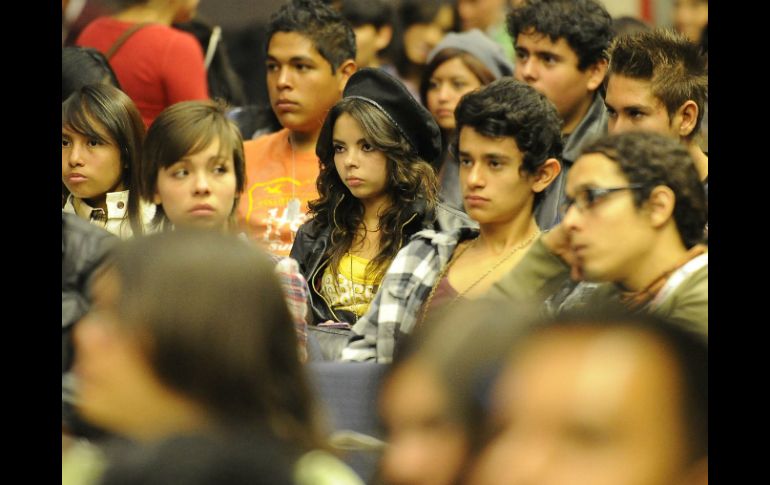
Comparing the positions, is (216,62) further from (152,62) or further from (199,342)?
(199,342)

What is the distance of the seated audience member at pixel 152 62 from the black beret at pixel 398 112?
87 centimetres

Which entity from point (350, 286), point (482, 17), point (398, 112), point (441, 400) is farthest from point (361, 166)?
point (482, 17)

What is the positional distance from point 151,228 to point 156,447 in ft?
5.24

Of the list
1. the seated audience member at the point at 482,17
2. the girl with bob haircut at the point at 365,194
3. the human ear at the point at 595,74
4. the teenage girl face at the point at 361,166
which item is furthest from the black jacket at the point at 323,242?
the seated audience member at the point at 482,17

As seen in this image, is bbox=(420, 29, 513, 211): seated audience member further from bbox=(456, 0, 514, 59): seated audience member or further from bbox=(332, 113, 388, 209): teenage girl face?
bbox=(456, 0, 514, 59): seated audience member

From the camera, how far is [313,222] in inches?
143

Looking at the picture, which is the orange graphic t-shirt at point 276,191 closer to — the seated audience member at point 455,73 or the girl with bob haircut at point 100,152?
the girl with bob haircut at point 100,152

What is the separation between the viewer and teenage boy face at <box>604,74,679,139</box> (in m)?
3.13

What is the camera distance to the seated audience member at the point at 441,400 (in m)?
1.69

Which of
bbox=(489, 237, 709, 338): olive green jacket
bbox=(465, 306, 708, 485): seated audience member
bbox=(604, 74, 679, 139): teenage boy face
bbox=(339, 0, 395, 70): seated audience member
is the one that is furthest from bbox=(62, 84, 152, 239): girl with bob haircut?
bbox=(339, 0, 395, 70): seated audience member

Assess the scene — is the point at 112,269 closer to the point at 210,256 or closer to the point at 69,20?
the point at 210,256

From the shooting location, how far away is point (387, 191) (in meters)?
3.54

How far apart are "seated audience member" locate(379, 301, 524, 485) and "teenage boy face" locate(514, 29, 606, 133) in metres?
2.37
